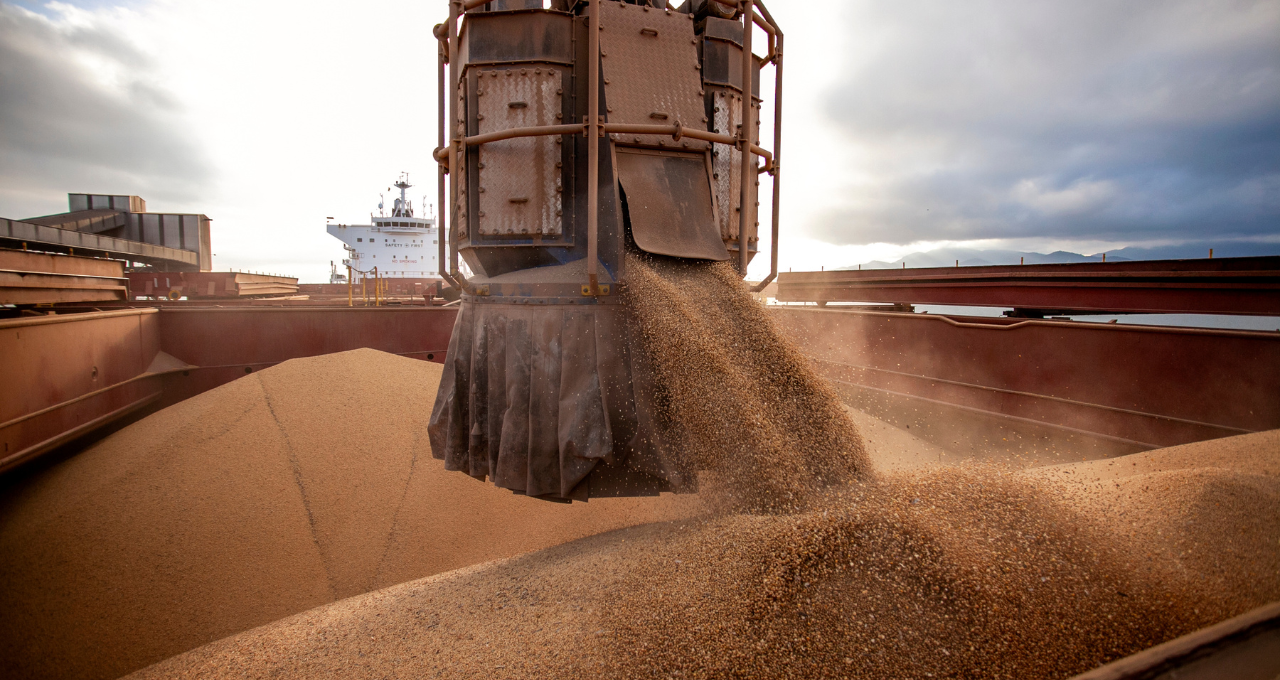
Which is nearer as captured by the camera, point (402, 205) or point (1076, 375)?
point (1076, 375)

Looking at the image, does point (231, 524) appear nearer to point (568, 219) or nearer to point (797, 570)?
point (568, 219)

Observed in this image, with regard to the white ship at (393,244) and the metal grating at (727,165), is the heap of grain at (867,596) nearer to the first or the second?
the metal grating at (727,165)

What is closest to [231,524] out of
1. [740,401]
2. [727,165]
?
[740,401]

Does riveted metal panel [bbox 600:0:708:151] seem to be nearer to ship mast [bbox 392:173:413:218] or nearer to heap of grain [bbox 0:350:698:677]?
heap of grain [bbox 0:350:698:677]

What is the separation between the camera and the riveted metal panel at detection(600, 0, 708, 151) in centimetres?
309

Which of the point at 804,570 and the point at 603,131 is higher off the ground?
the point at 603,131

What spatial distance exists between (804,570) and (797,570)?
0.09 ft

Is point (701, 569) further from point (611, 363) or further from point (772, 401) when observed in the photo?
point (611, 363)

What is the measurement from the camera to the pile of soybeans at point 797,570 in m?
1.70

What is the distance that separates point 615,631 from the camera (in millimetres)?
1964

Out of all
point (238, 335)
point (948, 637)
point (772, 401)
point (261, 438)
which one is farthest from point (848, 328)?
point (238, 335)

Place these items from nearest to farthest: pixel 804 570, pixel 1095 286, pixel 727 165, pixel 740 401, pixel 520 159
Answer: pixel 804 570 → pixel 740 401 → pixel 520 159 → pixel 727 165 → pixel 1095 286

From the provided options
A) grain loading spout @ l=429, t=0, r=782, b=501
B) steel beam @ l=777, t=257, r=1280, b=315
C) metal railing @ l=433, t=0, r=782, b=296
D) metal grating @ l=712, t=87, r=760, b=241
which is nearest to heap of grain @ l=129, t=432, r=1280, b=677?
grain loading spout @ l=429, t=0, r=782, b=501

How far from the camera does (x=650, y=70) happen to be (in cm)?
319
